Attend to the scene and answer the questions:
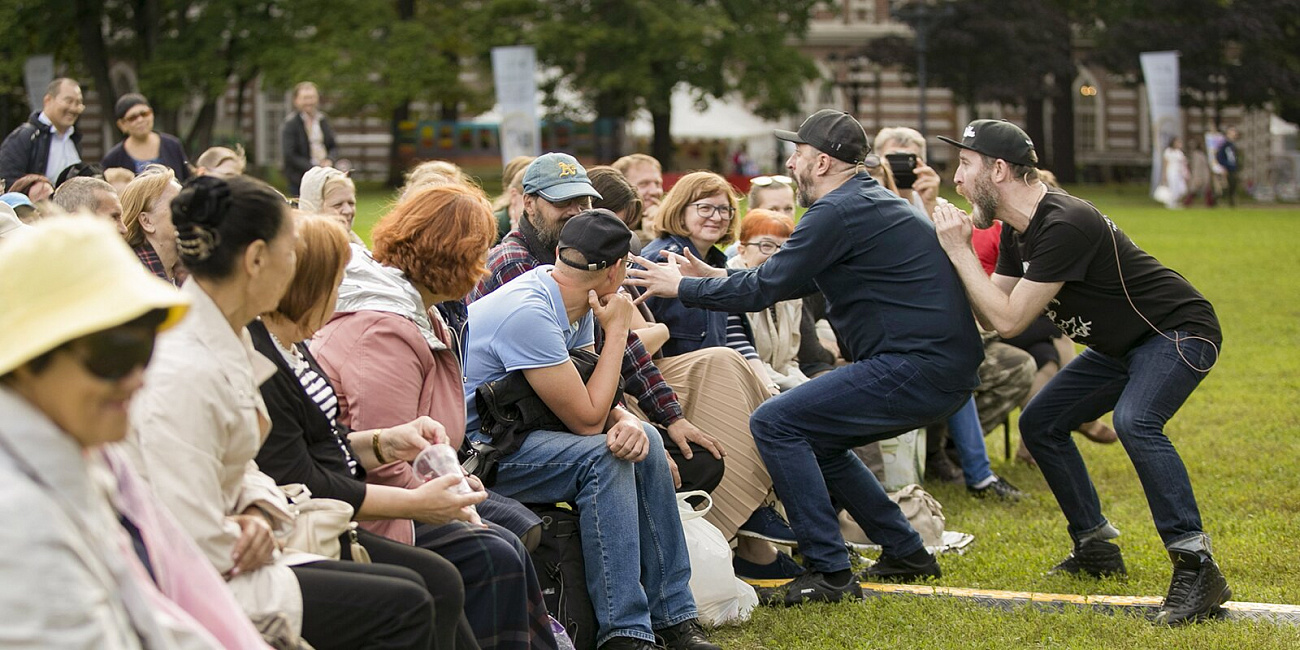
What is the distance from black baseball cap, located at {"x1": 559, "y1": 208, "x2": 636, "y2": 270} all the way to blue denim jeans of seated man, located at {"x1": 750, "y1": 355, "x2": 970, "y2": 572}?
4.06 feet

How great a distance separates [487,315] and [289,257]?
1.74 m

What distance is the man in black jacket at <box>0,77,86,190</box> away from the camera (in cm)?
970

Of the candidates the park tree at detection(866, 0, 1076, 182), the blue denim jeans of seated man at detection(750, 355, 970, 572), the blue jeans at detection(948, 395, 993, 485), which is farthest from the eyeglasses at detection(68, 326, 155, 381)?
the park tree at detection(866, 0, 1076, 182)

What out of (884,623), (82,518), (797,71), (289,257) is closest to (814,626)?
(884,623)

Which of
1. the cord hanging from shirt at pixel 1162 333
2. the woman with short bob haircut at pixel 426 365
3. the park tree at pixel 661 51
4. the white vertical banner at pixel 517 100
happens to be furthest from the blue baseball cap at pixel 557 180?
the park tree at pixel 661 51

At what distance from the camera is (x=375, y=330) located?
4129mm

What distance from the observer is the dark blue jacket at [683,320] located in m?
6.46

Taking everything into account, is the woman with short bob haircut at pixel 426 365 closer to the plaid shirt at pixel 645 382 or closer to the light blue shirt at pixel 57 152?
the plaid shirt at pixel 645 382

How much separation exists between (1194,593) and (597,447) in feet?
7.63

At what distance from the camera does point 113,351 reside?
2.06 meters

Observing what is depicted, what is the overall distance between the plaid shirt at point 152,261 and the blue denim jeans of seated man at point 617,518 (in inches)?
79.6

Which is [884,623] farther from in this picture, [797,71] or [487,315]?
[797,71]

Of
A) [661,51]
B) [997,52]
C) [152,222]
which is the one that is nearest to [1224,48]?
[997,52]

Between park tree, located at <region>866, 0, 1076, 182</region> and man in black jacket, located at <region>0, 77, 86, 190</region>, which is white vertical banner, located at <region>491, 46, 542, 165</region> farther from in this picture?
park tree, located at <region>866, 0, 1076, 182</region>
